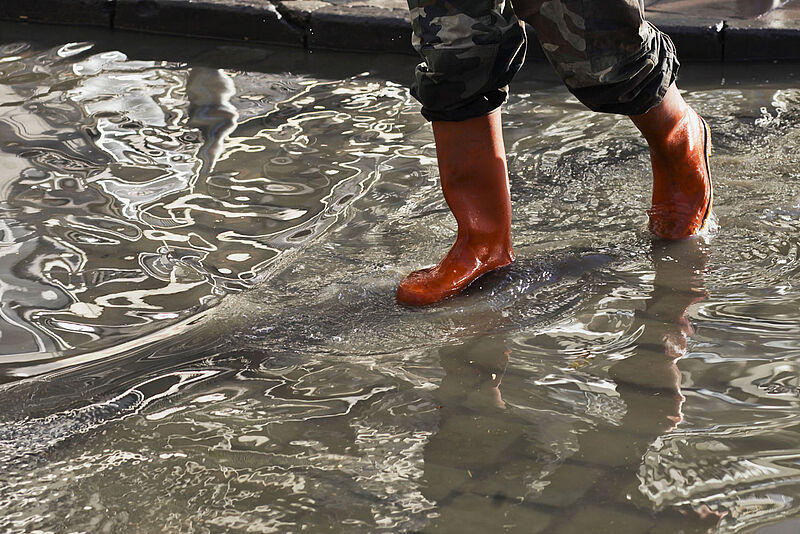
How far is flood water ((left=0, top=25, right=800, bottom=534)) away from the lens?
151 centimetres

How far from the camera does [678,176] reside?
2.40 meters

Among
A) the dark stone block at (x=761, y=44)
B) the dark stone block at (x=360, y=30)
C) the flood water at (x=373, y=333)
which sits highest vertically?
the dark stone block at (x=360, y=30)

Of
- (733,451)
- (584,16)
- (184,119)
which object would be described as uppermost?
(584,16)

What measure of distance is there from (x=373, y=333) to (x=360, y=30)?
107 inches

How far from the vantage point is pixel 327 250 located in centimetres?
250

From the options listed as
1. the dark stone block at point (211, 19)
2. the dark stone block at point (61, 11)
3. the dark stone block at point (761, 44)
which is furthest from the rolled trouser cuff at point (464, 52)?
the dark stone block at point (61, 11)

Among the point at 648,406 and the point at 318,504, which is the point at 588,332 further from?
the point at 318,504

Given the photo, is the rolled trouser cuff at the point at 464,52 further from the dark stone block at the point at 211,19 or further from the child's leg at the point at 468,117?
the dark stone block at the point at 211,19

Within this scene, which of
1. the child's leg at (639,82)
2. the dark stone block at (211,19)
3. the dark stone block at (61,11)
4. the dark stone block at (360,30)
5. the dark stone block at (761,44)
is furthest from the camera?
the dark stone block at (61,11)

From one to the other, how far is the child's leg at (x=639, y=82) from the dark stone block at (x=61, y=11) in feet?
11.0

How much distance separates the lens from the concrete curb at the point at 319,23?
4051mm

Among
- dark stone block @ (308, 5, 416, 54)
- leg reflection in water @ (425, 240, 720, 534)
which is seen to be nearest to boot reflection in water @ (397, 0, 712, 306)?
leg reflection in water @ (425, 240, 720, 534)

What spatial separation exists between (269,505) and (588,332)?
79cm

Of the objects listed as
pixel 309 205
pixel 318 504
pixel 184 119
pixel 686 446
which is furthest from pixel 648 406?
pixel 184 119
